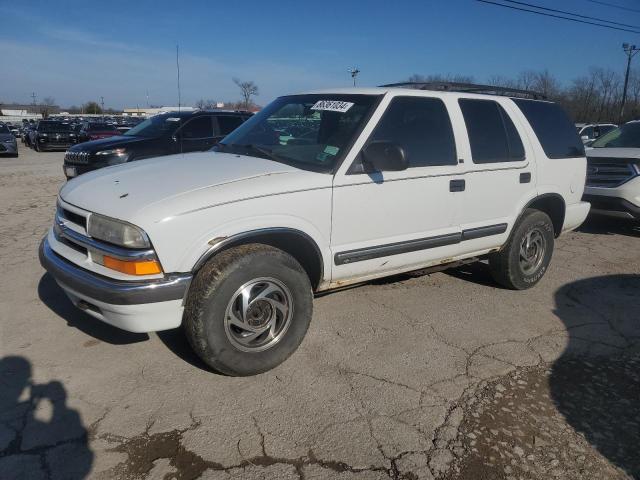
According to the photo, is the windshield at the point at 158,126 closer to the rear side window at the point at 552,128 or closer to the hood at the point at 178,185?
the hood at the point at 178,185

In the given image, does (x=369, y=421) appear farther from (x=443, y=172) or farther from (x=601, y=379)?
(x=443, y=172)

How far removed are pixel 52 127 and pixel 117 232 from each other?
27.6 m

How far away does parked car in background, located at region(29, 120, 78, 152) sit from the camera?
25797mm

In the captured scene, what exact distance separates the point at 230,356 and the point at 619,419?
236 centimetres

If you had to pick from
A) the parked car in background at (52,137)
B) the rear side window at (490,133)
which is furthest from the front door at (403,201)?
the parked car in background at (52,137)

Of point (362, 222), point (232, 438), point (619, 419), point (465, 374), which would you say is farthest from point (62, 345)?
point (619, 419)

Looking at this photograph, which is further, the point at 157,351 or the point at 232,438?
the point at 157,351

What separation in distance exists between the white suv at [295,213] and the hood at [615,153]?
3.78 meters

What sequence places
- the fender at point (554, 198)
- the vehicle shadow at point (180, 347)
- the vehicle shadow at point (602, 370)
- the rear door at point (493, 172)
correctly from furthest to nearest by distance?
the fender at point (554, 198) < the rear door at point (493, 172) < the vehicle shadow at point (180, 347) < the vehicle shadow at point (602, 370)

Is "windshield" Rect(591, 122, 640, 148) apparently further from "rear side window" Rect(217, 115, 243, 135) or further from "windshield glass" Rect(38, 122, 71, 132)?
"windshield glass" Rect(38, 122, 71, 132)

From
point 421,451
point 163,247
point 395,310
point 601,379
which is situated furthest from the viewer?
point 395,310

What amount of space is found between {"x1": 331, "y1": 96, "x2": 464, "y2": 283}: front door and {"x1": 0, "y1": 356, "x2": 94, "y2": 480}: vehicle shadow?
1900mm

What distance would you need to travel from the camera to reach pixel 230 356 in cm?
317

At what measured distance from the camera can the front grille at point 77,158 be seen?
8984mm
